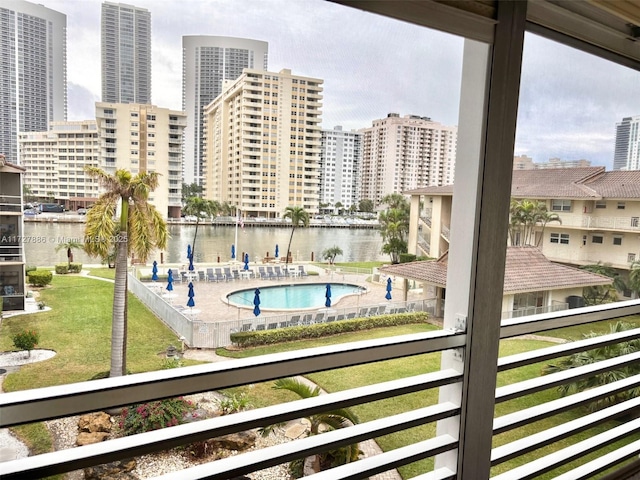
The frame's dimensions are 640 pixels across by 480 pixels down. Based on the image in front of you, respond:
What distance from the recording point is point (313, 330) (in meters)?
2.09

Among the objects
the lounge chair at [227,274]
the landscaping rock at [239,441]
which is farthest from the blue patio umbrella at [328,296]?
the landscaping rock at [239,441]

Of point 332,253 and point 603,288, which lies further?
point 603,288

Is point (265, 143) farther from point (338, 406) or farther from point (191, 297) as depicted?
point (338, 406)

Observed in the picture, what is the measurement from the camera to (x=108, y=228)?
46.8 inches

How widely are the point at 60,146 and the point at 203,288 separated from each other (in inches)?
33.4

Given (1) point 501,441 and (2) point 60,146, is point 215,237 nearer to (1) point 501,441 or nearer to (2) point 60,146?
(2) point 60,146

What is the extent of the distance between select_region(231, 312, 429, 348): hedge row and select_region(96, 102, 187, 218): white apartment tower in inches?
34.0

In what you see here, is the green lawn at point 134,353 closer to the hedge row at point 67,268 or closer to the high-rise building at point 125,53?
the hedge row at point 67,268

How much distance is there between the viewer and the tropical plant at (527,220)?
153cm

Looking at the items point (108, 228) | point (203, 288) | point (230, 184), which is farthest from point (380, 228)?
point (108, 228)

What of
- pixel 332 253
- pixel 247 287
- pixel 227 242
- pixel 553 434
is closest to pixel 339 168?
pixel 332 253

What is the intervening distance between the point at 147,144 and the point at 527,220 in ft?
4.52

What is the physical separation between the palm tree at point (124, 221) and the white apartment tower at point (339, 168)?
588 millimetres

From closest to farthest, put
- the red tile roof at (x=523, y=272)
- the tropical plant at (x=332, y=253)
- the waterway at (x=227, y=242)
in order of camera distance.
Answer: the waterway at (x=227, y=242)
the red tile roof at (x=523, y=272)
the tropical plant at (x=332, y=253)
